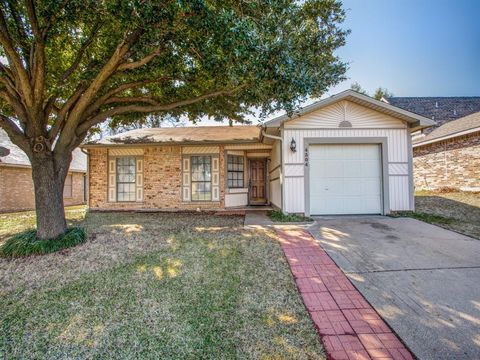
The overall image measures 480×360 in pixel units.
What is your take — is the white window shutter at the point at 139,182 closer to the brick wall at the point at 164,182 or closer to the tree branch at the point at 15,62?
the brick wall at the point at 164,182

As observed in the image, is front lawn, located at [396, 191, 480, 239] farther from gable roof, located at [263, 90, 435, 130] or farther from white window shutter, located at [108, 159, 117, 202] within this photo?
white window shutter, located at [108, 159, 117, 202]

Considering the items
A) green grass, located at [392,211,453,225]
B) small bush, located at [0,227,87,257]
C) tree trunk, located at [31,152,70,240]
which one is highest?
tree trunk, located at [31,152,70,240]

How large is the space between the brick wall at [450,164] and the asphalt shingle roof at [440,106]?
5.97m

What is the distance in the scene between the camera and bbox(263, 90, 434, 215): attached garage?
7.42 m

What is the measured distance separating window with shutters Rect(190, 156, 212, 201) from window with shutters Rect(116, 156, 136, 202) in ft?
Answer: 8.49

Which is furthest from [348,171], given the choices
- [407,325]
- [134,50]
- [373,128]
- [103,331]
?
[103,331]

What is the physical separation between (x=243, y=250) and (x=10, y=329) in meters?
3.48

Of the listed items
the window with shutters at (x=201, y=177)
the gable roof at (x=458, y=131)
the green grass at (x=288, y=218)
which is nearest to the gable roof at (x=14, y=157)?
the window with shutters at (x=201, y=177)

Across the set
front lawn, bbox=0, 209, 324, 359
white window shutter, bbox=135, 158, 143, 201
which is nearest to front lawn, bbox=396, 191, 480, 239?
front lawn, bbox=0, 209, 324, 359

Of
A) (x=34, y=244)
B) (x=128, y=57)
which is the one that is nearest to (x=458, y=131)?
(x=128, y=57)

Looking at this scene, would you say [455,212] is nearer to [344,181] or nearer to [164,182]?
[344,181]

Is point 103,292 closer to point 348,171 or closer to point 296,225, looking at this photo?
point 296,225

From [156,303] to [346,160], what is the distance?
6.85 meters

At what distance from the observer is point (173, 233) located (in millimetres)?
6133
